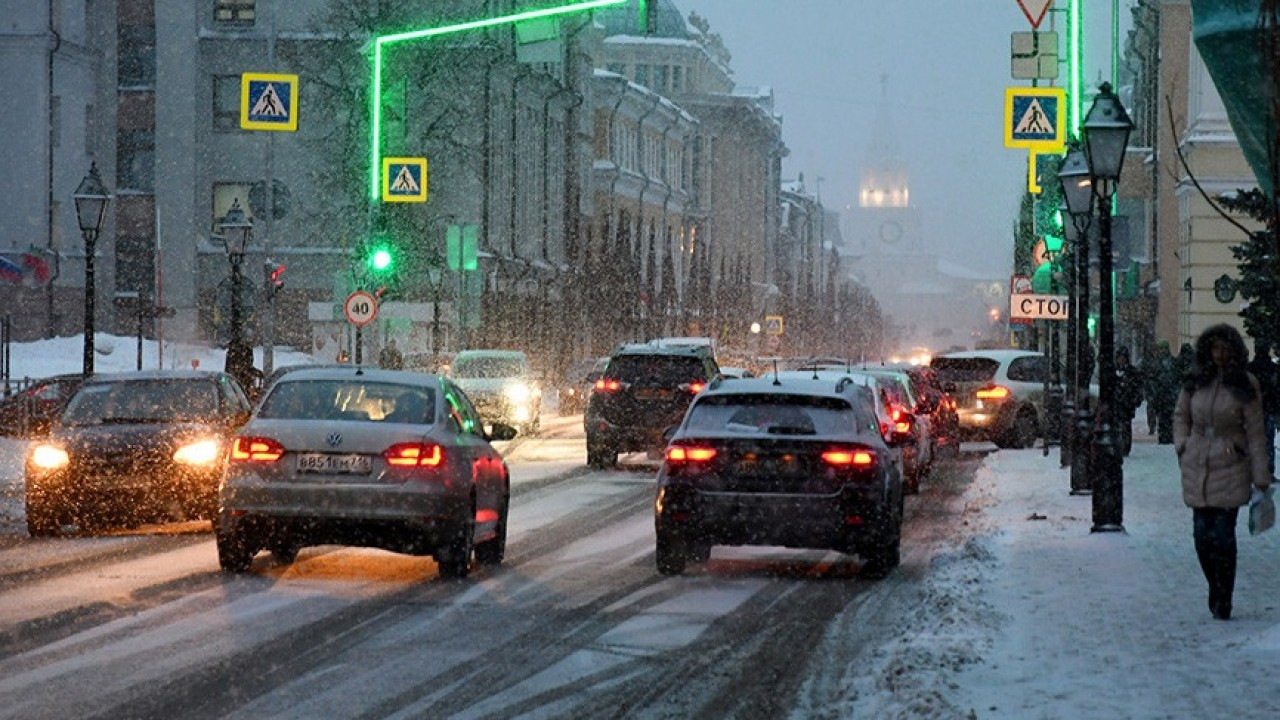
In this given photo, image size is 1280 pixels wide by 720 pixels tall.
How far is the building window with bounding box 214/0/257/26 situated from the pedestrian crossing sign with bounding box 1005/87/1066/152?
37834 millimetres

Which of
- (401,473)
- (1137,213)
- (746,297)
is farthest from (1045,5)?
(746,297)

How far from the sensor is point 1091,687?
9969mm

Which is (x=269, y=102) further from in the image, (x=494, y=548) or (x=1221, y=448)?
(x=1221, y=448)

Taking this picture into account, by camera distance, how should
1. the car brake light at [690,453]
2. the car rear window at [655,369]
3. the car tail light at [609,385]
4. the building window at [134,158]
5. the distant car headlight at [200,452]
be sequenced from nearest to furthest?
the car brake light at [690,453]
the distant car headlight at [200,452]
the car tail light at [609,385]
the car rear window at [655,369]
the building window at [134,158]

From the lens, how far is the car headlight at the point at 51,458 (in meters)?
19.6

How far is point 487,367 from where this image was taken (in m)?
44.2

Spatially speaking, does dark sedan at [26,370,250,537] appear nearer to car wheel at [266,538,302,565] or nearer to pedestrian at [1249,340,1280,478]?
car wheel at [266,538,302,565]

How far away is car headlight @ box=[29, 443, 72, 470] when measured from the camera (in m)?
19.6

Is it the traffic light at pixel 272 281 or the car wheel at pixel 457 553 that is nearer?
the car wheel at pixel 457 553

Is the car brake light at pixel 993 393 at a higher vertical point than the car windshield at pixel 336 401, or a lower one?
lower

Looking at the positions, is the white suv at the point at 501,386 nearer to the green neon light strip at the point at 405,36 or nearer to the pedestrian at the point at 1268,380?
the green neon light strip at the point at 405,36

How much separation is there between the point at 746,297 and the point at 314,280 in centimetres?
3971

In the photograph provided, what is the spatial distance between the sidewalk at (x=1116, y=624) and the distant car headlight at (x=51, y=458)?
7647 millimetres

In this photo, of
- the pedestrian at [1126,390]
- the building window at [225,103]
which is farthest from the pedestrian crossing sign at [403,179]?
the building window at [225,103]
